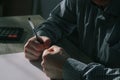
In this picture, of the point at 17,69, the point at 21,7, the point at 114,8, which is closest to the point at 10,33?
the point at 17,69

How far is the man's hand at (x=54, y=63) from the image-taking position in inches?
39.8

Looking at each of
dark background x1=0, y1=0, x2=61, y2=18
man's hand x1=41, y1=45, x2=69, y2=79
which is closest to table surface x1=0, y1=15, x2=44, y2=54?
man's hand x1=41, y1=45, x2=69, y2=79

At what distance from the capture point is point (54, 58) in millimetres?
1032

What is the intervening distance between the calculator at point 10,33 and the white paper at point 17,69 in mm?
143

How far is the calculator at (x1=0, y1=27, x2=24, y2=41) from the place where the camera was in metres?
1.30

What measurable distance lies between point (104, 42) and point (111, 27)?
7cm

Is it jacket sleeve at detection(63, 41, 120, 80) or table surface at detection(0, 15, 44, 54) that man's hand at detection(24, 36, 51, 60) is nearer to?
table surface at detection(0, 15, 44, 54)

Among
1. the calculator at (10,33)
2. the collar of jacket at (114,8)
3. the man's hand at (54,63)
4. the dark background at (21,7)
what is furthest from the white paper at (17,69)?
the dark background at (21,7)

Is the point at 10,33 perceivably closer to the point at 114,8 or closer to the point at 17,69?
the point at 17,69

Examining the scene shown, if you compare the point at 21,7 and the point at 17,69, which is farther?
the point at 21,7

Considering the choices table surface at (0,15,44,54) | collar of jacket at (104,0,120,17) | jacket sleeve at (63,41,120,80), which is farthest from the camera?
table surface at (0,15,44,54)

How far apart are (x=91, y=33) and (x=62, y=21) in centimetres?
21

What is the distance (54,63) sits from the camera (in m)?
1.03

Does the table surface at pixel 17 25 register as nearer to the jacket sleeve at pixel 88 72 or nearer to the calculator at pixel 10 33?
the calculator at pixel 10 33
